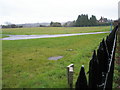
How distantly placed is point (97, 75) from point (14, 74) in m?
3.44

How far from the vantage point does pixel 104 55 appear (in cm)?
359

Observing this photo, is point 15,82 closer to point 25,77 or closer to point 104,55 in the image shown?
point 25,77

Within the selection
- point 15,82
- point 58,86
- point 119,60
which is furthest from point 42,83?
point 119,60

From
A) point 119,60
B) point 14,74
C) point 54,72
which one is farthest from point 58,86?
point 119,60

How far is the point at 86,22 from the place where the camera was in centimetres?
6012

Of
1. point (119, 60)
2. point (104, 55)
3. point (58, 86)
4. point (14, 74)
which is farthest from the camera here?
point (119, 60)

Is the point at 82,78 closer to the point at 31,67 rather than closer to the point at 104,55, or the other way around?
the point at 104,55

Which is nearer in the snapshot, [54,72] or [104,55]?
[104,55]

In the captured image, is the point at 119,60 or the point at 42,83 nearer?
the point at 42,83

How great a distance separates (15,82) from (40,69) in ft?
4.47

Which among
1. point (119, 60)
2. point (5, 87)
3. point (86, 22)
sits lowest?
point (5, 87)

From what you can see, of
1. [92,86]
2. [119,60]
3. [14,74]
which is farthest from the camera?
[119,60]

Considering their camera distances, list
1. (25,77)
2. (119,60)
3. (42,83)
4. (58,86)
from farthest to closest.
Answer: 1. (119,60)
2. (25,77)
3. (42,83)
4. (58,86)

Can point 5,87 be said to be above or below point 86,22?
below
